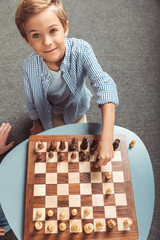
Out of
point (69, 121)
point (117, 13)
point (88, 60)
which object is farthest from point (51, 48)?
point (117, 13)

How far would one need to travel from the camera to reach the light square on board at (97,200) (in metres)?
1.13

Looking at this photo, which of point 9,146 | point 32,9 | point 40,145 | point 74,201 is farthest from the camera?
point 9,146

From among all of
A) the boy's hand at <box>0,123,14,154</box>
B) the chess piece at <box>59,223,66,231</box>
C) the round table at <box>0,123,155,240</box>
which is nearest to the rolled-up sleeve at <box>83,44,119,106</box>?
the round table at <box>0,123,155,240</box>

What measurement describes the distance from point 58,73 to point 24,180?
0.62 m

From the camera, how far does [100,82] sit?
1.29 meters

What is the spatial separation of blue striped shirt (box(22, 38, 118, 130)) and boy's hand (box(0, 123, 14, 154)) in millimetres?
437

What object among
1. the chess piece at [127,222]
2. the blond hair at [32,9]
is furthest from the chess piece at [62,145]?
the blond hair at [32,9]

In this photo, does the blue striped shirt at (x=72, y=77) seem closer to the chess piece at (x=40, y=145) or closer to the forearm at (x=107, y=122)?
the forearm at (x=107, y=122)

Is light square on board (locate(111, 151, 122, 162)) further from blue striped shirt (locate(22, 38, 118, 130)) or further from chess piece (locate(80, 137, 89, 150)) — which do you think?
blue striped shirt (locate(22, 38, 118, 130))

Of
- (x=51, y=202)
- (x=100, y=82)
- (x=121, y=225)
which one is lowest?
(x=121, y=225)

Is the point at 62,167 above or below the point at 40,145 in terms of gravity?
below

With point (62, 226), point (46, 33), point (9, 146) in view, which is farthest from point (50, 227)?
point (9, 146)

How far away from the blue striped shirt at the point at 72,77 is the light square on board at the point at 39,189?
503 mm

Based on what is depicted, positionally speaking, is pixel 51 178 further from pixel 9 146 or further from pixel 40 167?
pixel 9 146
